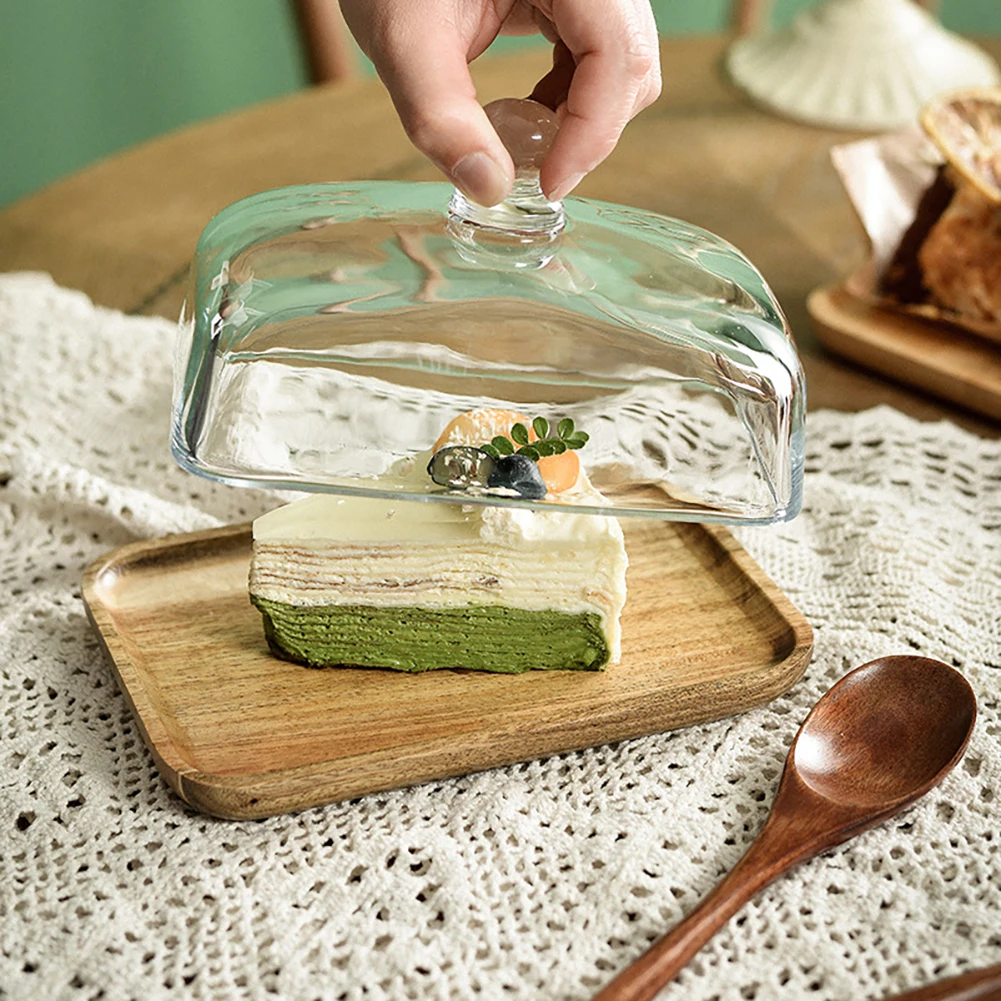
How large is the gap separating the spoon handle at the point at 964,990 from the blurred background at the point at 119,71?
2.19 meters

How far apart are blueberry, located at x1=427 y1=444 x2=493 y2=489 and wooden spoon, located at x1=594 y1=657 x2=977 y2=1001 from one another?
1.00ft

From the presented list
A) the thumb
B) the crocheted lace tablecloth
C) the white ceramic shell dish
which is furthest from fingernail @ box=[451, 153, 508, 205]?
the white ceramic shell dish

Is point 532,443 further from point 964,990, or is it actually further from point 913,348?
point 913,348

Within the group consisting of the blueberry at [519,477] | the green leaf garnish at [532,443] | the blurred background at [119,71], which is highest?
the green leaf garnish at [532,443]

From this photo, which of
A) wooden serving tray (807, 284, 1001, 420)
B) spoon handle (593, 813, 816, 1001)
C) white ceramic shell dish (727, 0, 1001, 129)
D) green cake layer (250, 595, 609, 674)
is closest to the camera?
spoon handle (593, 813, 816, 1001)

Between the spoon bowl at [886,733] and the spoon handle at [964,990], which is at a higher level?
the spoon handle at [964,990]

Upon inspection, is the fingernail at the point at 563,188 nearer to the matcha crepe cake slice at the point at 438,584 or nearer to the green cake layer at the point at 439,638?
the matcha crepe cake slice at the point at 438,584

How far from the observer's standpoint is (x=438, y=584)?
3.28 feet

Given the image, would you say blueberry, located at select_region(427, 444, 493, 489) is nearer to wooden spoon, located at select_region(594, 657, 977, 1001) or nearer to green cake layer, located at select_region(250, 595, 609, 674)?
green cake layer, located at select_region(250, 595, 609, 674)

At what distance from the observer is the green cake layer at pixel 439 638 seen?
1001mm

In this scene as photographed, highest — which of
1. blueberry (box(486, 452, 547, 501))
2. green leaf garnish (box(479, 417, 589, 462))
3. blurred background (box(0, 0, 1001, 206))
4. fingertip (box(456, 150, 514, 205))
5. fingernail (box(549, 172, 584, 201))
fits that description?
fingertip (box(456, 150, 514, 205))

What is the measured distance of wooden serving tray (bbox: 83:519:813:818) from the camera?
2.97 feet

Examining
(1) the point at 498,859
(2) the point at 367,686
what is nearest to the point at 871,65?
(2) the point at 367,686

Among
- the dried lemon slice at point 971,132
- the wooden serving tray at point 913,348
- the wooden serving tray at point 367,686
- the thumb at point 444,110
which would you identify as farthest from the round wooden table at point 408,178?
the thumb at point 444,110
